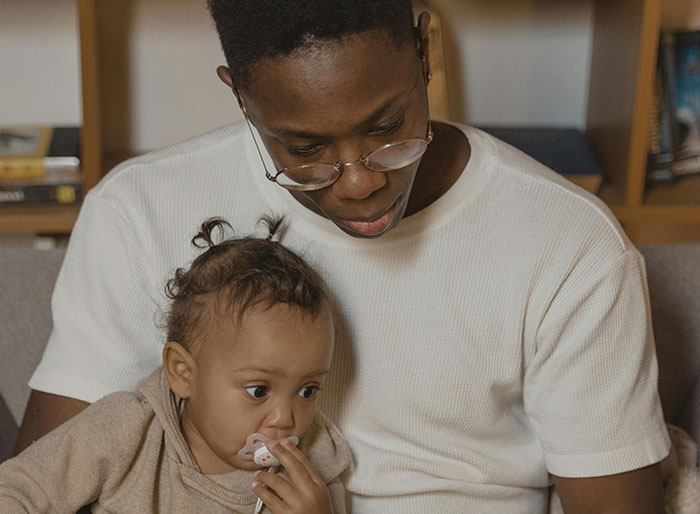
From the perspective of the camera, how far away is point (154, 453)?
1.37 metres

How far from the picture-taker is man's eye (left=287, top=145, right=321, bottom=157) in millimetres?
1221

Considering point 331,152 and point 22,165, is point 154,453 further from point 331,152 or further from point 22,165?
point 22,165

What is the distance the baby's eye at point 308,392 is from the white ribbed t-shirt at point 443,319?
0.13 metres

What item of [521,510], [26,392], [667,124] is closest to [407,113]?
[521,510]

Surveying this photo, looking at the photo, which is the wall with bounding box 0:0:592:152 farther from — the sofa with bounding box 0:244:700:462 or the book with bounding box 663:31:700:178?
the sofa with bounding box 0:244:700:462

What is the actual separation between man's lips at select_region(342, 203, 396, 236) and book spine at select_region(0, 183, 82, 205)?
43.9 inches

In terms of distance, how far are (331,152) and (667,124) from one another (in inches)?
51.1

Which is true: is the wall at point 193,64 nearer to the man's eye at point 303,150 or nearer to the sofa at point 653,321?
the sofa at point 653,321

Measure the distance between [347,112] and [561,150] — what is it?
1.27 m

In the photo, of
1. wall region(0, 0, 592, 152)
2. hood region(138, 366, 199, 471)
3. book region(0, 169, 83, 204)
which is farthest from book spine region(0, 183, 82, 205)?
hood region(138, 366, 199, 471)

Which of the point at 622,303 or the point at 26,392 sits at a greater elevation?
the point at 622,303

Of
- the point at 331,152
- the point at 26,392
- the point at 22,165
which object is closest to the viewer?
the point at 331,152

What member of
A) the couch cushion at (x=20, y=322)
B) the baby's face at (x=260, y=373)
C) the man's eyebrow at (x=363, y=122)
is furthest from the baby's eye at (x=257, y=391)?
the couch cushion at (x=20, y=322)

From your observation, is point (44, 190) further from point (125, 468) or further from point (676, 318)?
point (676, 318)
